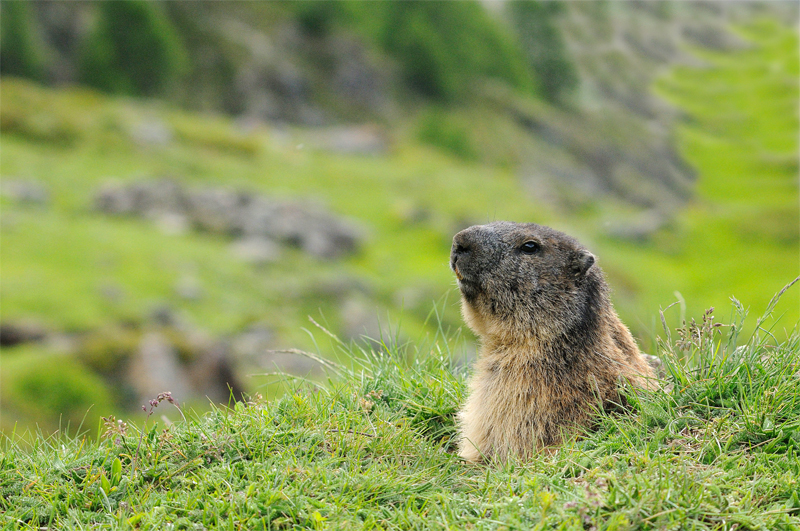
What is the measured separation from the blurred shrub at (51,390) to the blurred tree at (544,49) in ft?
184

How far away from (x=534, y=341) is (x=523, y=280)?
0.45 metres

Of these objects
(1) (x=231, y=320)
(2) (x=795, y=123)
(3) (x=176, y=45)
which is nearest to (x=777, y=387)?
(1) (x=231, y=320)

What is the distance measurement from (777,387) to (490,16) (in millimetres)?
67311

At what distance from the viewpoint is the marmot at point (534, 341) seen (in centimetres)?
443

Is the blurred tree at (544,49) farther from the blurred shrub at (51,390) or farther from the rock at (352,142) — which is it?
the blurred shrub at (51,390)

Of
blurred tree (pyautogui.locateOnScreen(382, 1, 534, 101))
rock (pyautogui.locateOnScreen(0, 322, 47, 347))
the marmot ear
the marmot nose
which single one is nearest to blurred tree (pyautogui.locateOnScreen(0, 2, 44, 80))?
blurred tree (pyautogui.locateOnScreen(382, 1, 534, 101))

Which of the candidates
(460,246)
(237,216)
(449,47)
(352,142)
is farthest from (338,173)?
(449,47)

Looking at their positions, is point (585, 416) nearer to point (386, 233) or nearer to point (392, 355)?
point (392, 355)

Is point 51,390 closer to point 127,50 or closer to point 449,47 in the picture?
point 127,50

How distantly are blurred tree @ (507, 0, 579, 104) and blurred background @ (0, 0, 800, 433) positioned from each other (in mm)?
225

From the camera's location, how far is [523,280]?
194 inches

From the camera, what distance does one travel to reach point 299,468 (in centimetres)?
360

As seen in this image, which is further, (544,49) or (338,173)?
(544,49)

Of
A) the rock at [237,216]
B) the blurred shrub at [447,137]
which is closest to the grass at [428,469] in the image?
the rock at [237,216]
